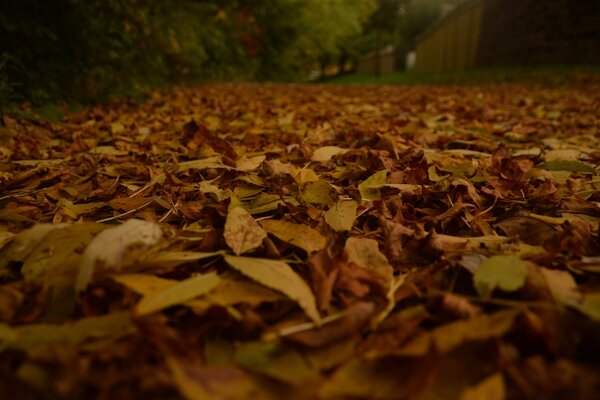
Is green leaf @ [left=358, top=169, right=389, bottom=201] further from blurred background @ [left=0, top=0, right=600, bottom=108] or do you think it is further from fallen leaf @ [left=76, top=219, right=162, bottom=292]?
blurred background @ [left=0, top=0, right=600, bottom=108]

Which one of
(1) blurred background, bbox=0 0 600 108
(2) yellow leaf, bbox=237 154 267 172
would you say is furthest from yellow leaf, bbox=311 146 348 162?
(1) blurred background, bbox=0 0 600 108

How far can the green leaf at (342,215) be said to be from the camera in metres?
0.86

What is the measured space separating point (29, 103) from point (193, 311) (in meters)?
2.21

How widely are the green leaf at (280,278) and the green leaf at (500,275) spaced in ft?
0.81

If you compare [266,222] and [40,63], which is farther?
[40,63]

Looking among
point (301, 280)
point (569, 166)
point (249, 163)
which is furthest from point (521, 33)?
point (301, 280)

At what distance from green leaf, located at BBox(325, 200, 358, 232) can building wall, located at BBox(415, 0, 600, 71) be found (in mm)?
7270

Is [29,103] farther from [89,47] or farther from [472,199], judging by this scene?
[472,199]

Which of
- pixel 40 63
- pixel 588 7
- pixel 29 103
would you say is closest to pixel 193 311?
pixel 29 103

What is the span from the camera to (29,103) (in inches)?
88.6

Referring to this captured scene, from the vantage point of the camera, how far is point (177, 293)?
59 centimetres

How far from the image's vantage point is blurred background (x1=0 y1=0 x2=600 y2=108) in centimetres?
246

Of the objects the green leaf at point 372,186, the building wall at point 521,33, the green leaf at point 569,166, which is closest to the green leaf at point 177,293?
the green leaf at point 372,186

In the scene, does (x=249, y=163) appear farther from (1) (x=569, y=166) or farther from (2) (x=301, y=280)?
(1) (x=569, y=166)
